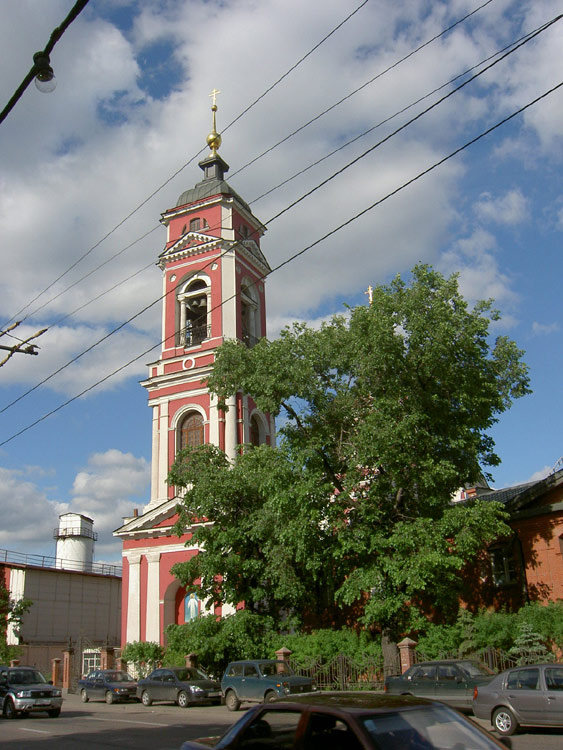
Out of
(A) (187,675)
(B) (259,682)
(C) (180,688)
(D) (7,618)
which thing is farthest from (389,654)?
(D) (7,618)

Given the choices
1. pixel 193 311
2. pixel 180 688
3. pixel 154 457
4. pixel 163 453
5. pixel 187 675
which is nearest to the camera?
pixel 180 688

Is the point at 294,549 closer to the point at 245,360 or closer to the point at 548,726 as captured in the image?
the point at 245,360

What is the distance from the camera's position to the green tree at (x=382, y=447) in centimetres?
2136

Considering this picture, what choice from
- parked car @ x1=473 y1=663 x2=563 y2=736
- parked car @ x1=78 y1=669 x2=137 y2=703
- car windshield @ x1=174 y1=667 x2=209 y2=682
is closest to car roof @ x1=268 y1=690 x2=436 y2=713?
parked car @ x1=473 y1=663 x2=563 y2=736

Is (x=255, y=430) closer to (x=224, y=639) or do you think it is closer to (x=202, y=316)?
(x=202, y=316)

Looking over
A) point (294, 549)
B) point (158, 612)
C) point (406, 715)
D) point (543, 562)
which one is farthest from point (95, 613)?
point (406, 715)

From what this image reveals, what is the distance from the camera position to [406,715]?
5.13m

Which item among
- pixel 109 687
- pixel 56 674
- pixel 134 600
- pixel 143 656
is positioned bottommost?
pixel 56 674

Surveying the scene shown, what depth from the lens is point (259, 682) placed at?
20.8 metres

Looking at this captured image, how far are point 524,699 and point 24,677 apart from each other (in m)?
13.7

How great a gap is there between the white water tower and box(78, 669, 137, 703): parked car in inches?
1388

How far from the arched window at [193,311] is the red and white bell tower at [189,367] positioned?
0.18ft

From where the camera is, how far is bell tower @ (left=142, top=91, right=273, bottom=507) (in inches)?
1414

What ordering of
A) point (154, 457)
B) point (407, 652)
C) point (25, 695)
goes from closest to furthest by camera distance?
1. point (25, 695)
2. point (407, 652)
3. point (154, 457)
